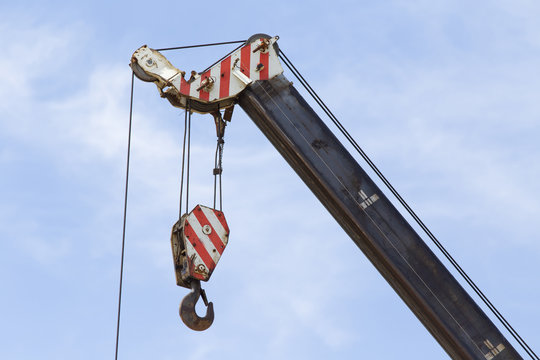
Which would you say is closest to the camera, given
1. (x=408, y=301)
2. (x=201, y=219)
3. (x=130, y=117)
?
(x=408, y=301)

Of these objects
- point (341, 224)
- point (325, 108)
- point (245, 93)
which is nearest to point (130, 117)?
point (245, 93)

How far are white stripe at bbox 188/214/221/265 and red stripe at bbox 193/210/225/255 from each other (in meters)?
0.03

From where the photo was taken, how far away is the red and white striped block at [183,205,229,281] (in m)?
7.13

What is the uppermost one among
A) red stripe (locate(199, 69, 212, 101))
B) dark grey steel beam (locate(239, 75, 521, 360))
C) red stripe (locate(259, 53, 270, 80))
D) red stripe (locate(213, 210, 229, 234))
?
red stripe (locate(199, 69, 212, 101))

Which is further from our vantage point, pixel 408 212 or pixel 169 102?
pixel 169 102

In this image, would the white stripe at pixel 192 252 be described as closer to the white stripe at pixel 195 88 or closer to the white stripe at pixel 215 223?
the white stripe at pixel 215 223

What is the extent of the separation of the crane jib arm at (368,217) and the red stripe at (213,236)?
85cm

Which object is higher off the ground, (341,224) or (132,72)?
(132,72)

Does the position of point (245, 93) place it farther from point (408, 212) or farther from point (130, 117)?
point (408, 212)

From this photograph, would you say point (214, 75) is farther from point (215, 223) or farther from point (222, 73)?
point (215, 223)

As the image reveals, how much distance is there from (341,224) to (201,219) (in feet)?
3.91

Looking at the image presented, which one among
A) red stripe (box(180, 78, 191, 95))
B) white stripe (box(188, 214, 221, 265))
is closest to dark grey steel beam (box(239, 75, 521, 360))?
red stripe (box(180, 78, 191, 95))

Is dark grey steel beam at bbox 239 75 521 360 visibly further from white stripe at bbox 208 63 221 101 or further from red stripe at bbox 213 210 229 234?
red stripe at bbox 213 210 229 234

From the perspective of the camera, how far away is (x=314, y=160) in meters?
7.06
